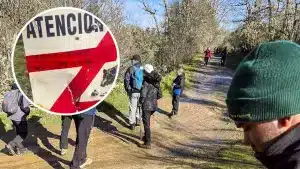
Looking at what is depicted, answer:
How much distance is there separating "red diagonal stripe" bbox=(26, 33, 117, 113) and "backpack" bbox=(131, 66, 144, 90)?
295 inches

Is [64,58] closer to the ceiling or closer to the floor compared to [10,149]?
closer to the ceiling

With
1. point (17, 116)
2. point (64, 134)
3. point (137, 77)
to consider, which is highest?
point (137, 77)

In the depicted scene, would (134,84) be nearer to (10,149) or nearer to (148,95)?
(148,95)

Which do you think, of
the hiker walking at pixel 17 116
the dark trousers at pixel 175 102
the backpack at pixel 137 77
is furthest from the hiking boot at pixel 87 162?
Result: the dark trousers at pixel 175 102

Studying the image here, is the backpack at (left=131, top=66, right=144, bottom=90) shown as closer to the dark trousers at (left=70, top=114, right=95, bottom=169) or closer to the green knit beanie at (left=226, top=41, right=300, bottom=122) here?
the dark trousers at (left=70, top=114, right=95, bottom=169)

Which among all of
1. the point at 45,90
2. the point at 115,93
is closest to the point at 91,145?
the point at 115,93

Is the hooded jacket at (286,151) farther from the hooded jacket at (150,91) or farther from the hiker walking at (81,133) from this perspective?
the hooded jacket at (150,91)

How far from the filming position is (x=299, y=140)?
52.3 inches

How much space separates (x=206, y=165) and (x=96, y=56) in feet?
19.5

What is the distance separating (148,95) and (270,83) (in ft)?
30.3

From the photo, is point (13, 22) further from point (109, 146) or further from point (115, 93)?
point (109, 146)

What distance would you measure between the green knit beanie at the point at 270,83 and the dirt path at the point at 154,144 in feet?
25.6

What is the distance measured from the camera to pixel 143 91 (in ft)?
34.9

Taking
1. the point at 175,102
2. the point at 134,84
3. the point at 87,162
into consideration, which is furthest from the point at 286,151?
the point at 175,102
